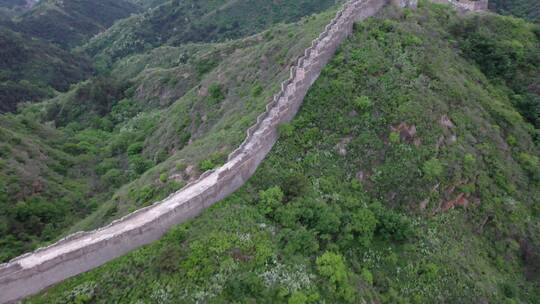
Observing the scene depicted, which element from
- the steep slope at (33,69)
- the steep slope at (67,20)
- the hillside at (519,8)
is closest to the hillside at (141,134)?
the steep slope at (33,69)

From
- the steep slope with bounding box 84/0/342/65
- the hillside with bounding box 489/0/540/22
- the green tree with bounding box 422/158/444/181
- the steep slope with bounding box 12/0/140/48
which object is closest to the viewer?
the green tree with bounding box 422/158/444/181

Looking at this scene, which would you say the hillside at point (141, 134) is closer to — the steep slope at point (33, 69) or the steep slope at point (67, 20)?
the steep slope at point (33, 69)

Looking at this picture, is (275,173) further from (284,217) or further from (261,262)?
(261,262)

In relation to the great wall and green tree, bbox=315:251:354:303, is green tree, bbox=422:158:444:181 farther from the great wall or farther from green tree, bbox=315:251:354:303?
green tree, bbox=315:251:354:303

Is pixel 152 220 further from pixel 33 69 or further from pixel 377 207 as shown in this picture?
pixel 33 69

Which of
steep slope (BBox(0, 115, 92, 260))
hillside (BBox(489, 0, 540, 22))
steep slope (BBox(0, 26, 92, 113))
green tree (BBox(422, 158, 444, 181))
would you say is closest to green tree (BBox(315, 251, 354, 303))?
green tree (BBox(422, 158, 444, 181))

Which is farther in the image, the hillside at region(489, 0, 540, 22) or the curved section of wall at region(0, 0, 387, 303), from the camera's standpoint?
the hillside at region(489, 0, 540, 22)
